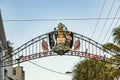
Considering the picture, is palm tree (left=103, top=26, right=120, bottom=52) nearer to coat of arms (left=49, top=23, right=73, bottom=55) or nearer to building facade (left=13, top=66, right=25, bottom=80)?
coat of arms (left=49, top=23, right=73, bottom=55)

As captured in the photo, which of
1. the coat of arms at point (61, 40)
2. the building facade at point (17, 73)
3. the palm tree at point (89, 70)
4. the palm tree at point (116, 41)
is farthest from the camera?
the building facade at point (17, 73)

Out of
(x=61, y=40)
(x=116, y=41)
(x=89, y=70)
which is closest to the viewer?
(x=61, y=40)

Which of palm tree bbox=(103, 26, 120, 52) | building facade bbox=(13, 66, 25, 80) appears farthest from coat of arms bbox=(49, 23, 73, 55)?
building facade bbox=(13, 66, 25, 80)

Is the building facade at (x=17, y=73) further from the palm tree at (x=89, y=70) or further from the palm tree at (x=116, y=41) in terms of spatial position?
the palm tree at (x=116, y=41)

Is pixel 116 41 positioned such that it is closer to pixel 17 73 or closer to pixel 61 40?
pixel 61 40

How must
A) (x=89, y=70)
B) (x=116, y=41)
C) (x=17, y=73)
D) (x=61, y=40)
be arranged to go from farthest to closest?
(x=17, y=73)
(x=89, y=70)
(x=116, y=41)
(x=61, y=40)

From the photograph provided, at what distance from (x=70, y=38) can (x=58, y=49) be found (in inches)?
46.5

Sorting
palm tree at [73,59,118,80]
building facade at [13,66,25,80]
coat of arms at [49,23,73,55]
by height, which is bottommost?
building facade at [13,66,25,80]

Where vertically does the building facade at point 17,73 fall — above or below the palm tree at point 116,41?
below

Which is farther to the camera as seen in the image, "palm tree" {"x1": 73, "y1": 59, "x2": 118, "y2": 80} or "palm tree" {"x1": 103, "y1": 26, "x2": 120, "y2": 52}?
"palm tree" {"x1": 73, "y1": 59, "x2": 118, "y2": 80}

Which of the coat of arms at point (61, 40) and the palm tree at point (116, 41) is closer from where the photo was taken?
the coat of arms at point (61, 40)

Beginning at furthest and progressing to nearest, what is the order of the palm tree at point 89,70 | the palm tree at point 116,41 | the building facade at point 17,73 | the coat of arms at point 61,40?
the building facade at point 17,73
the palm tree at point 89,70
the palm tree at point 116,41
the coat of arms at point 61,40

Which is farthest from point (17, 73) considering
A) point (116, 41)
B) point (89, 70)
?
point (116, 41)

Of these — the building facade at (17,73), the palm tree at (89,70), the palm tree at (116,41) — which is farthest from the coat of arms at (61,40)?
the building facade at (17,73)
